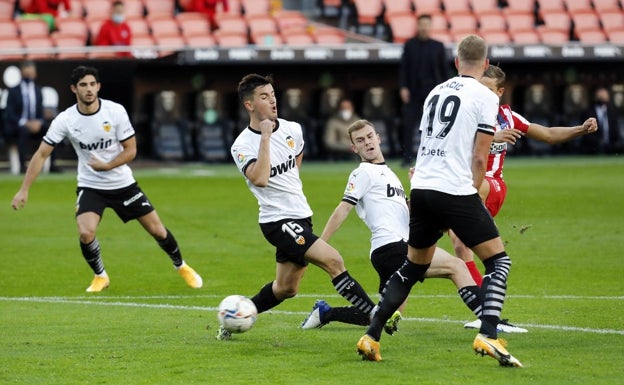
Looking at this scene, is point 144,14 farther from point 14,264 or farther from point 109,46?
point 14,264

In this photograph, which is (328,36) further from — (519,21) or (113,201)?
(113,201)

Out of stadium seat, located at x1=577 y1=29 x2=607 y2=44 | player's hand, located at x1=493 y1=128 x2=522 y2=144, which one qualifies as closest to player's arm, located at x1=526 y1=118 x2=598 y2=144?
player's hand, located at x1=493 y1=128 x2=522 y2=144

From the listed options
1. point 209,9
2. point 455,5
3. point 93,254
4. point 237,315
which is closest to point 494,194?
point 237,315

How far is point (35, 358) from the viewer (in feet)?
28.0

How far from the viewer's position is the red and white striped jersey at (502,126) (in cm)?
941

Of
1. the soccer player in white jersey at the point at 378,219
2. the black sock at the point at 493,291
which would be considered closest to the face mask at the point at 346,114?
the soccer player in white jersey at the point at 378,219

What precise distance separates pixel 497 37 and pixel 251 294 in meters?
16.6

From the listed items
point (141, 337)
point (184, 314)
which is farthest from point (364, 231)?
point (141, 337)

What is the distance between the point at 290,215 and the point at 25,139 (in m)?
14.4

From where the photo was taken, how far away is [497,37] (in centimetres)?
2719

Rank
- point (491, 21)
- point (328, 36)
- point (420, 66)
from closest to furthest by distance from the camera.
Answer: point (420, 66) → point (328, 36) → point (491, 21)

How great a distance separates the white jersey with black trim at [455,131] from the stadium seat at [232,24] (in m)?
18.2

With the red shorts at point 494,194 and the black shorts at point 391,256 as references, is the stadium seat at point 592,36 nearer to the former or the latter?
the red shorts at point 494,194

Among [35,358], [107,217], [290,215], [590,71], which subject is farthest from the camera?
[590,71]
